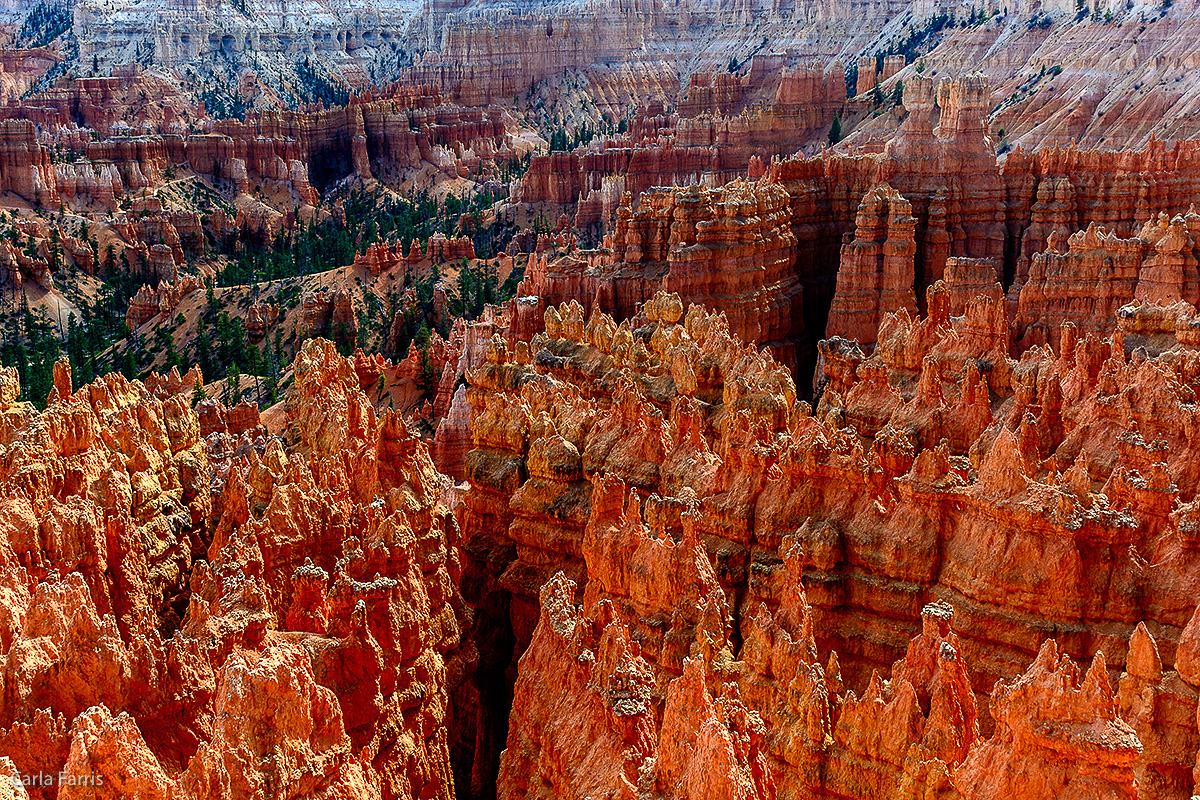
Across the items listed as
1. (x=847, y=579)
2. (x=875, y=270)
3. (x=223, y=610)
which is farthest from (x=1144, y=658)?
(x=875, y=270)

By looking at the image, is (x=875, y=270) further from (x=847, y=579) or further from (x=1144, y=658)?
(x=1144, y=658)

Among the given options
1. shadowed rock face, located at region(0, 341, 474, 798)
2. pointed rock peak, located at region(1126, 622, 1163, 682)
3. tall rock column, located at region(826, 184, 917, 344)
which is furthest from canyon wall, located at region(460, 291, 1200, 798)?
tall rock column, located at region(826, 184, 917, 344)

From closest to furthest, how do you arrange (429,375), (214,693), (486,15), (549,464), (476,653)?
(214,693) → (476,653) → (549,464) → (429,375) → (486,15)

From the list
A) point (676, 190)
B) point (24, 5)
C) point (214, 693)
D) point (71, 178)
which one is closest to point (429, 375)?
point (676, 190)

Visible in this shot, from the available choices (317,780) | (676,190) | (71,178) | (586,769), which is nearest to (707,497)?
(586,769)

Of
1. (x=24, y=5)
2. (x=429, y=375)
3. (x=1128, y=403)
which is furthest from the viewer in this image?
(x=24, y=5)

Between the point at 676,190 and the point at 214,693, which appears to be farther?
the point at 676,190

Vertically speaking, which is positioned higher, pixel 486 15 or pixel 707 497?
pixel 486 15

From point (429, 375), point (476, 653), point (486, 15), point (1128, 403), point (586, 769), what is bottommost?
point (429, 375)

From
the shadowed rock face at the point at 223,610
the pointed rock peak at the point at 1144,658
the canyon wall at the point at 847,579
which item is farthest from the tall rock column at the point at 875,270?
the pointed rock peak at the point at 1144,658

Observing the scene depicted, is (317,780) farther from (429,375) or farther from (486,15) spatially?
(486,15)
